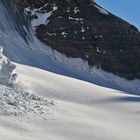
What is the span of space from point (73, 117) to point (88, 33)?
25942mm

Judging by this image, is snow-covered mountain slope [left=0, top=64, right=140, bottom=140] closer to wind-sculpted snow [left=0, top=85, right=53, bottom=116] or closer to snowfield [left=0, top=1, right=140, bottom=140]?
snowfield [left=0, top=1, right=140, bottom=140]

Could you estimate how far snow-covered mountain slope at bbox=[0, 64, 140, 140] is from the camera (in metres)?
10.4

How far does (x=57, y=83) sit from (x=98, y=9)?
83.9 ft

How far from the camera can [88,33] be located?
38.0m

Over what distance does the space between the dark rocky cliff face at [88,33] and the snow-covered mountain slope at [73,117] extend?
55.2ft

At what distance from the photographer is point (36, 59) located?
26.7m

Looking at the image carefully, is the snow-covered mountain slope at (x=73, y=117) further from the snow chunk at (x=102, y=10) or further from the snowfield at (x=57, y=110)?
the snow chunk at (x=102, y=10)

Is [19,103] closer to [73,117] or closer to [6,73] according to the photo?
[73,117]

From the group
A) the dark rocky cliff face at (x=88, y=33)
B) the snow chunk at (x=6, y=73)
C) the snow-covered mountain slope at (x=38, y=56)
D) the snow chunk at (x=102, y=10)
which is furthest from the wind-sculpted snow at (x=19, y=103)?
the snow chunk at (x=102, y=10)

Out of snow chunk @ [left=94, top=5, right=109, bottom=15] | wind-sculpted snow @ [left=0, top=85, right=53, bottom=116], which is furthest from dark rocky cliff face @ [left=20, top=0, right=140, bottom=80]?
wind-sculpted snow @ [left=0, top=85, right=53, bottom=116]

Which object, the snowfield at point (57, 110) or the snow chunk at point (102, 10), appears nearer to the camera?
the snowfield at point (57, 110)

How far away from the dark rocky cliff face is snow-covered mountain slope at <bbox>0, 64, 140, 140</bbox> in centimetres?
1681

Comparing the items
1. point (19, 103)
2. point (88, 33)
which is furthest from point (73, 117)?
point (88, 33)

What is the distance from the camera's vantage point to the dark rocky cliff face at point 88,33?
3503 cm
